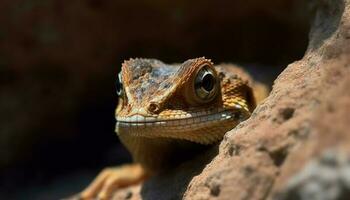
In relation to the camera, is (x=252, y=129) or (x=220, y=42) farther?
(x=220, y=42)

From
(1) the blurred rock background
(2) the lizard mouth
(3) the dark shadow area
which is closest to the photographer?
(2) the lizard mouth

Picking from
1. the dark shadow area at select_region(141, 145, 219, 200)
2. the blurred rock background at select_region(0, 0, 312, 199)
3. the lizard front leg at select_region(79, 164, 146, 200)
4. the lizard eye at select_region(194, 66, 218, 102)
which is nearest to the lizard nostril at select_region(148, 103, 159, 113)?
the lizard eye at select_region(194, 66, 218, 102)

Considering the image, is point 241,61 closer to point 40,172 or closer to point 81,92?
point 81,92

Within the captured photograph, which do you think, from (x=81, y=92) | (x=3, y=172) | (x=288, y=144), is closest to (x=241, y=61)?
(x=81, y=92)

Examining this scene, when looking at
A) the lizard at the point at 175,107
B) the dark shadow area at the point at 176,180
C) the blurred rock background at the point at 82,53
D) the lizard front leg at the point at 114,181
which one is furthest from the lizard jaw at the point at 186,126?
the blurred rock background at the point at 82,53

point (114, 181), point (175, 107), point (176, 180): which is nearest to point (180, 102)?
point (175, 107)

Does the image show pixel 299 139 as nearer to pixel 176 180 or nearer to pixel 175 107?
pixel 175 107

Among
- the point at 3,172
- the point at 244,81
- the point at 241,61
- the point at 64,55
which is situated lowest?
the point at 3,172

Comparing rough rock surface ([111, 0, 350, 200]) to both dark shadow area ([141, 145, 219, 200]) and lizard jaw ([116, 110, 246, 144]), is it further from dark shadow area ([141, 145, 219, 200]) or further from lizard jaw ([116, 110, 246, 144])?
lizard jaw ([116, 110, 246, 144])
